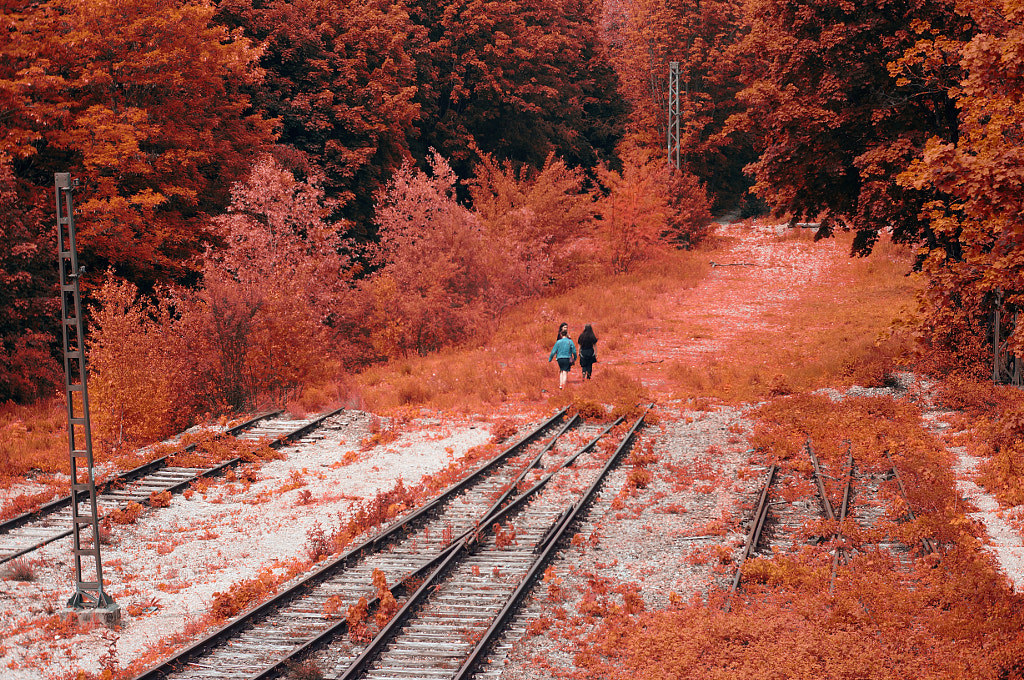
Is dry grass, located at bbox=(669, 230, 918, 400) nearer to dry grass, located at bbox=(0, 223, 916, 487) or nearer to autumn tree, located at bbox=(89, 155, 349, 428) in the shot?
dry grass, located at bbox=(0, 223, 916, 487)

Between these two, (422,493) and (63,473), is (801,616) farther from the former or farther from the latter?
(63,473)

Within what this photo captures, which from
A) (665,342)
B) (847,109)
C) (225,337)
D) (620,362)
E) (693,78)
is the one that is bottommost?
(620,362)

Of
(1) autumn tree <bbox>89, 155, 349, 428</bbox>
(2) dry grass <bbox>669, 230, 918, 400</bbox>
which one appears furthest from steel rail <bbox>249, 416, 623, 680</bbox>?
(1) autumn tree <bbox>89, 155, 349, 428</bbox>

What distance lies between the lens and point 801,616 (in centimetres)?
998

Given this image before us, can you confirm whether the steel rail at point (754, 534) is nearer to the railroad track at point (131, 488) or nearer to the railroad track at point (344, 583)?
the railroad track at point (344, 583)

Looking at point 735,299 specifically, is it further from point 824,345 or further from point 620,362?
point 620,362

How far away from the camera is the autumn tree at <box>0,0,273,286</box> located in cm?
2717

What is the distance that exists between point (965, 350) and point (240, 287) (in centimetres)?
1733

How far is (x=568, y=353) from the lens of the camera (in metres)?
23.0

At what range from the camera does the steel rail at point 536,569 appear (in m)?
9.38

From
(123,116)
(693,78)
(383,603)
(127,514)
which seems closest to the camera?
(383,603)

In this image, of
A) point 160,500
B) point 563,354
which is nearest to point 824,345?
point 563,354

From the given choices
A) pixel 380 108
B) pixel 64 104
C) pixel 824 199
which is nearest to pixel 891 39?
pixel 824 199

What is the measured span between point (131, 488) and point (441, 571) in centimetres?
677
